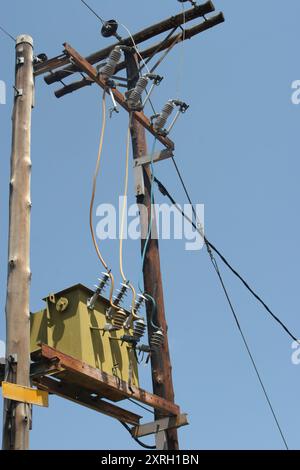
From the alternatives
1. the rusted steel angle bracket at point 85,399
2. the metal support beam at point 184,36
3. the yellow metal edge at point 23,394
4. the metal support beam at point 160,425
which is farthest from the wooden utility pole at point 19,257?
the metal support beam at point 184,36

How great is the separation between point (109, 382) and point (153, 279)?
1.83m

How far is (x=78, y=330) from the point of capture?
25.0 feet

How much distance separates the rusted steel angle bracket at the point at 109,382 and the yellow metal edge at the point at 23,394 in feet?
2.24

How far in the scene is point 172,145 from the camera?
10.2m

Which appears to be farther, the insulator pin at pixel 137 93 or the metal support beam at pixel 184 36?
the metal support beam at pixel 184 36

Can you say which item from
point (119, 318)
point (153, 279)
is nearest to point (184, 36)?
point (153, 279)

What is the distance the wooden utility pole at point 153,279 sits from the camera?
8703mm

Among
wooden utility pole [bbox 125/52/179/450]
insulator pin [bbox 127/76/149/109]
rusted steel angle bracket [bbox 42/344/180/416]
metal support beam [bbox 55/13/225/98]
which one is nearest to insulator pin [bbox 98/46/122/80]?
→ insulator pin [bbox 127/76/149/109]

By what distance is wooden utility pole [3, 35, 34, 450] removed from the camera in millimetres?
6074

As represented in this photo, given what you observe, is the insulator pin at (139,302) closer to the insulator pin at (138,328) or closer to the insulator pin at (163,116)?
the insulator pin at (138,328)

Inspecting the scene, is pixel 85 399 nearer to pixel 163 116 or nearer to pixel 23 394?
pixel 23 394

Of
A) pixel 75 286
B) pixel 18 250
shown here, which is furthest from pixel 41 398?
pixel 75 286

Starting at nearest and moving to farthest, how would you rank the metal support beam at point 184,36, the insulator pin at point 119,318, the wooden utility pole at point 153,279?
the insulator pin at point 119,318 → the wooden utility pole at point 153,279 → the metal support beam at point 184,36
